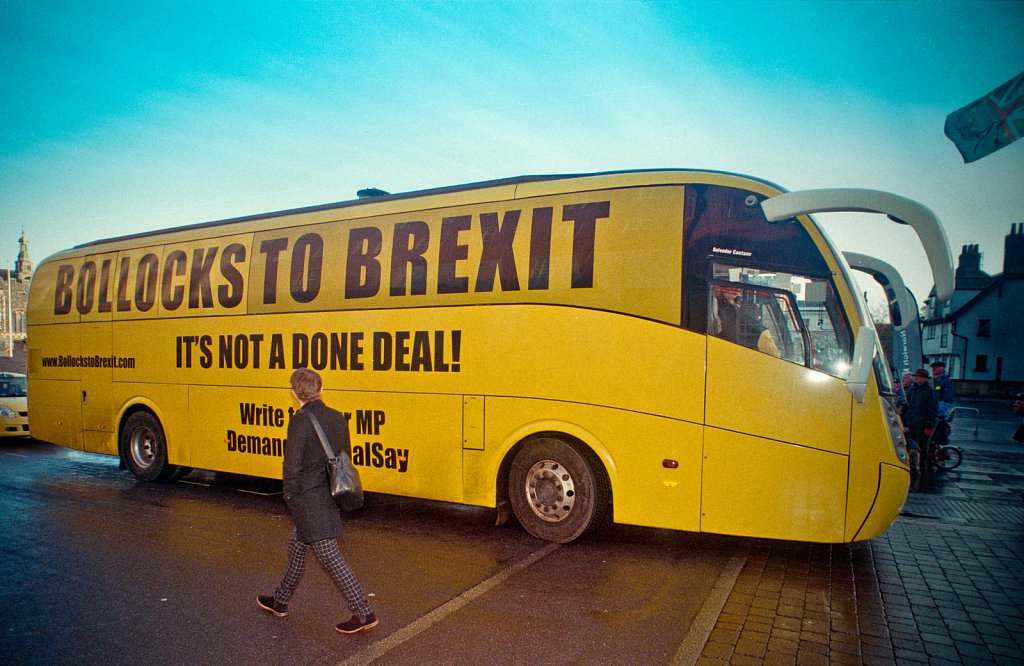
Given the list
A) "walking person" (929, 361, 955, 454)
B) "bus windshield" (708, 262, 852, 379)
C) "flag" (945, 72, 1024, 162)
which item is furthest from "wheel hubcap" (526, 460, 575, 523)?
"walking person" (929, 361, 955, 454)

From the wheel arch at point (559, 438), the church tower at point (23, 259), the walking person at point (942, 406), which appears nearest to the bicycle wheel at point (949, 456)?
the walking person at point (942, 406)

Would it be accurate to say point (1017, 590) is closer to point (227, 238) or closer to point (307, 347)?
point (307, 347)

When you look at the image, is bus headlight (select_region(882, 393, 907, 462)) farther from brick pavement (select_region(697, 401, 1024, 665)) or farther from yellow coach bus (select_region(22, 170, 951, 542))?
brick pavement (select_region(697, 401, 1024, 665))

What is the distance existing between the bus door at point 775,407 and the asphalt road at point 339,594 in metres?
0.79

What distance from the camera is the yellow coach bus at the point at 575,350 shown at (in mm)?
5219

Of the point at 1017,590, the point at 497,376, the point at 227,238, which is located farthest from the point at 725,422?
the point at 227,238

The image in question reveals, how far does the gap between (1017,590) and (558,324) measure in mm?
4286

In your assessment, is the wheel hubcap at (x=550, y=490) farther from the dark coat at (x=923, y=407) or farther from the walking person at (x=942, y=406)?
the walking person at (x=942, y=406)

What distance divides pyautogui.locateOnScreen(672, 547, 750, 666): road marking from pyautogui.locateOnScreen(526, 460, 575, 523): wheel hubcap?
4.87 ft

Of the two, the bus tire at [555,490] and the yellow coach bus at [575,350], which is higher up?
the yellow coach bus at [575,350]

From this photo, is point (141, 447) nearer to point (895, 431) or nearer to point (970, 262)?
point (895, 431)

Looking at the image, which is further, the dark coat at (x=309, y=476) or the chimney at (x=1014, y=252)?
the chimney at (x=1014, y=252)

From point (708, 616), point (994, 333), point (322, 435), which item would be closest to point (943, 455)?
point (708, 616)

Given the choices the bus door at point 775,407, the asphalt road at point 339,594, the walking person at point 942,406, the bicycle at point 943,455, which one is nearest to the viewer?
the asphalt road at point 339,594
